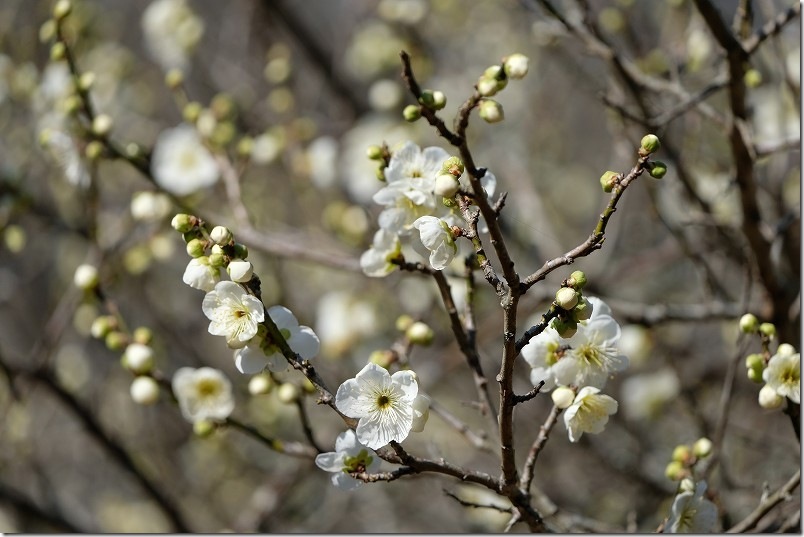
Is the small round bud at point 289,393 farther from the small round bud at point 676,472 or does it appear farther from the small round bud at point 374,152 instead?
the small round bud at point 676,472

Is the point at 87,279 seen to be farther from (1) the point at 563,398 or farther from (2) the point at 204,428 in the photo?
(1) the point at 563,398

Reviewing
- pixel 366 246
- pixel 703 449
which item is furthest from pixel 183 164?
pixel 703 449


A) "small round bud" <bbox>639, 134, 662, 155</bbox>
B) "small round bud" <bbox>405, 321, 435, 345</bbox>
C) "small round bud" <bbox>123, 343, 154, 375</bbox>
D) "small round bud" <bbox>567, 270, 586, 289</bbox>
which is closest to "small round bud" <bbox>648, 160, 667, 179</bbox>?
"small round bud" <bbox>639, 134, 662, 155</bbox>

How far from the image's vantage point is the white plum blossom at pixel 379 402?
1394 mm

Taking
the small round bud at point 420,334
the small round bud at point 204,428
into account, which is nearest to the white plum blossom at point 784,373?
the small round bud at point 420,334

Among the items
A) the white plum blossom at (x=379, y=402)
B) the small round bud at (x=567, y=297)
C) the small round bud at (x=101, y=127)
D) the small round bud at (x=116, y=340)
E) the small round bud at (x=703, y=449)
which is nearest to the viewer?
the small round bud at (x=567, y=297)

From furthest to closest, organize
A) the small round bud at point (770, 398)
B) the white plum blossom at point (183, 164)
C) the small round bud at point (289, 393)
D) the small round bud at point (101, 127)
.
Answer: the white plum blossom at point (183, 164) < the small round bud at point (101, 127) < the small round bud at point (289, 393) < the small round bud at point (770, 398)

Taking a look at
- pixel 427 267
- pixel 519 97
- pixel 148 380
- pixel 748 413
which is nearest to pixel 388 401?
pixel 427 267

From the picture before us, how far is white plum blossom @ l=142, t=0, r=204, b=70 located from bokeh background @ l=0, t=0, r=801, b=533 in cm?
5

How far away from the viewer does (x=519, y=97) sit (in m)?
4.76

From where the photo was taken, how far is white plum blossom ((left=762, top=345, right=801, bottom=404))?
1594mm

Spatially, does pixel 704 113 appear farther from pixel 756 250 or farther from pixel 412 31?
pixel 412 31

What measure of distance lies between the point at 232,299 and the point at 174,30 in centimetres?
272

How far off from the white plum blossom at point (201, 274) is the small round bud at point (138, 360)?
557mm
